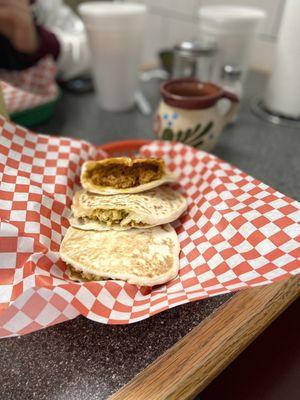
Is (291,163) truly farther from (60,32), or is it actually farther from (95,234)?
(60,32)

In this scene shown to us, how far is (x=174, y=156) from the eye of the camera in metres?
0.97

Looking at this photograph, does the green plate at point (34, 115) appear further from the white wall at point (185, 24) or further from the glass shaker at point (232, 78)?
the white wall at point (185, 24)

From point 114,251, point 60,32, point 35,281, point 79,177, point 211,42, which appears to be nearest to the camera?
point 35,281

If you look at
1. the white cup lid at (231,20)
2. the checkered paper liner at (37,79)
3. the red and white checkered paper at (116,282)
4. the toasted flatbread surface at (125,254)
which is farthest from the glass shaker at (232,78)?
the toasted flatbread surface at (125,254)

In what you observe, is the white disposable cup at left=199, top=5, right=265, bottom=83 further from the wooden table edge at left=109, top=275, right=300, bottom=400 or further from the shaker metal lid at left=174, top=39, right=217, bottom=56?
the wooden table edge at left=109, top=275, right=300, bottom=400

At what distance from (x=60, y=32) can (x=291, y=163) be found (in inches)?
51.5

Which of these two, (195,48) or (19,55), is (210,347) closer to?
(195,48)

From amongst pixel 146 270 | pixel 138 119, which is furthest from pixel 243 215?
pixel 138 119

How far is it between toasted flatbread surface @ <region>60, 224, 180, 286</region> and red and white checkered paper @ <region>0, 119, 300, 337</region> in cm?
2

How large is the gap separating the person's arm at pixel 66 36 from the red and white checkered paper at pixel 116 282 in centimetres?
79

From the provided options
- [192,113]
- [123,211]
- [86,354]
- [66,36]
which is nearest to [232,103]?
[192,113]

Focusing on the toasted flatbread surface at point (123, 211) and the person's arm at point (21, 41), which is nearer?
the toasted flatbread surface at point (123, 211)

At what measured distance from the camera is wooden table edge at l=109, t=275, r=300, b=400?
517mm

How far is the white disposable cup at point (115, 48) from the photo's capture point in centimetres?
122
